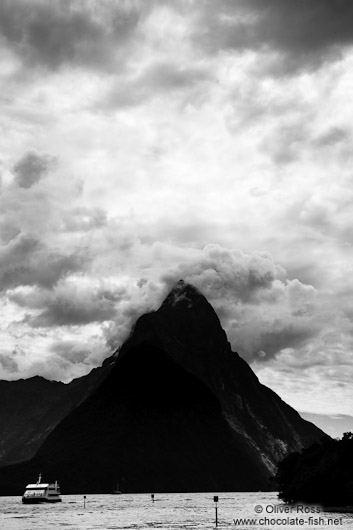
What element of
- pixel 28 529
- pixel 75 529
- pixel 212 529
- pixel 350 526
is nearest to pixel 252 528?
pixel 212 529

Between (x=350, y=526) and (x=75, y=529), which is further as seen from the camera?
(x=75, y=529)

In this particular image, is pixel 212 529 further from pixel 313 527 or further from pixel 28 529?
pixel 28 529

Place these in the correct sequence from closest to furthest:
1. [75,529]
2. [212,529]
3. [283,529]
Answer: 1. [283,529]
2. [212,529]
3. [75,529]

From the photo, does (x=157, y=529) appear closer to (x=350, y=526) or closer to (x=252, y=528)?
(x=252, y=528)

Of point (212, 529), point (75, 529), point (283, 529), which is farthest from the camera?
point (75, 529)

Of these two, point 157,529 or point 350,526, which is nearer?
point 350,526

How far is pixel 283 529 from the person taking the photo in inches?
5330

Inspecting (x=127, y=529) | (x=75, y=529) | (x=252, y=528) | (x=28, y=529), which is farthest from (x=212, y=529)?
(x=28, y=529)

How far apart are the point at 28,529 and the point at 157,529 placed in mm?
28555

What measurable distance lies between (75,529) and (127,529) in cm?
1145

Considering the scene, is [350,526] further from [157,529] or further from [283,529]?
[157,529]

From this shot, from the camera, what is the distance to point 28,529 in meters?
162

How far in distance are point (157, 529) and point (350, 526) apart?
39.3 metres

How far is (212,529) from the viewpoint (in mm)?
145500
